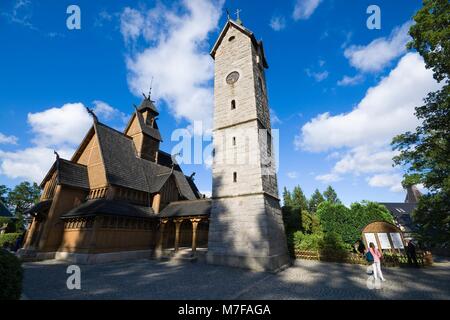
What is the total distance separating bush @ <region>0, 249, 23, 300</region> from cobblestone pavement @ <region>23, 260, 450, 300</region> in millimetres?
2786

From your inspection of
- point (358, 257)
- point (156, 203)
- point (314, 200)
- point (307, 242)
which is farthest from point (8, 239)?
point (314, 200)

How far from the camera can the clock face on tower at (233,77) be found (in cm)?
1955

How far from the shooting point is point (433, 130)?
49.9 feet

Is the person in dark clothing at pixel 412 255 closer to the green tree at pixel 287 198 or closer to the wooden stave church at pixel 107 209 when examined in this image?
the wooden stave church at pixel 107 209

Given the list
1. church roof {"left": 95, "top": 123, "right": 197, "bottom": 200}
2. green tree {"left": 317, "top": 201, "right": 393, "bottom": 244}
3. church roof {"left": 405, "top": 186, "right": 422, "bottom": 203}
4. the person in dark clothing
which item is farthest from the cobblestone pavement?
church roof {"left": 405, "top": 186, "right": 422, "bottom": 203}

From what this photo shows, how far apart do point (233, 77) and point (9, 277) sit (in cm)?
1900

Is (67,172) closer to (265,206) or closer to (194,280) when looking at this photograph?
(194,280)

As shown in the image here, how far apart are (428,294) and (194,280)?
9.90 meters

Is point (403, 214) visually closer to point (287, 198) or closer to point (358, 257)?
point (287, 198)

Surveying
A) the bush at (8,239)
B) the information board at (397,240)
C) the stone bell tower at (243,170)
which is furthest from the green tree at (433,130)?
the bush at (8,239)

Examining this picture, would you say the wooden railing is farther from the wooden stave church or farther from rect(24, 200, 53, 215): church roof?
rect(24, 200, 53, 215): church roof

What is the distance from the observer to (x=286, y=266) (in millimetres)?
15359

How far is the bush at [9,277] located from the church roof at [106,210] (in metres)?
11.0
